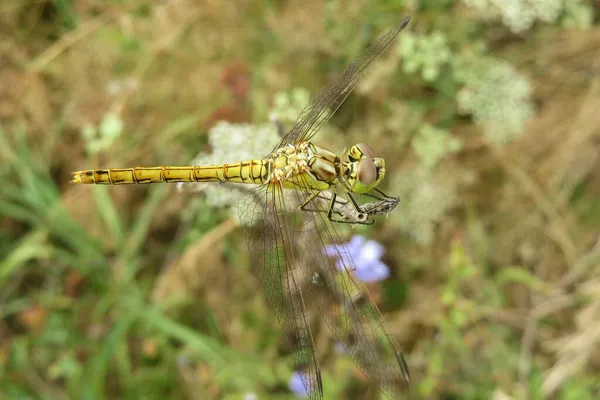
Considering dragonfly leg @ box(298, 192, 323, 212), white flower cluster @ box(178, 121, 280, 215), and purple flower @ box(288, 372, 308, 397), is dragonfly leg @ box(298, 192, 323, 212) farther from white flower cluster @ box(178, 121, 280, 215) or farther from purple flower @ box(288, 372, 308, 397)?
purple flower @ box(288, 372, 308, 397)

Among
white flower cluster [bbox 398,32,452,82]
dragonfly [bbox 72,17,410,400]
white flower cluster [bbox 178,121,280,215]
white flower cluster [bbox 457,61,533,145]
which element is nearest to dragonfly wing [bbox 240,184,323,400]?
dragonfly [bbox 72,17,410,400]

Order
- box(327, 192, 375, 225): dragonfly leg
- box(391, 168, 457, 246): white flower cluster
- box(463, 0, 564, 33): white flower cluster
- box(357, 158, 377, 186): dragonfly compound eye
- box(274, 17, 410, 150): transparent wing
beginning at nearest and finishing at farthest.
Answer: box(327, 192, 375, 225): dragonfly leg, box(357, 158, 377, 186): dragonfly compound eye, box(274, 17, 410, 150): transparent wing, box(463, 0, 564, 33): white flower cluster, box(391, 168, 457, 246): white flower cluster

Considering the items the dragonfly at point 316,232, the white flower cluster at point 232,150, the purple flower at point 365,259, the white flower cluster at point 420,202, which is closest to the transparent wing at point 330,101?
the dragonfly at point 316,232

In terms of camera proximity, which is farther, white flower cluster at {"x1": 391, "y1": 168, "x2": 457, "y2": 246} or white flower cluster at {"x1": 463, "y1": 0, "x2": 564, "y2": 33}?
white flower cluster at {"x1": 391, "y1": 168, "x2": 457, "y2": 246}

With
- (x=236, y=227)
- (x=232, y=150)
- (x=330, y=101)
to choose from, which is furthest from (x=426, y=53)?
(x=236, y=227)

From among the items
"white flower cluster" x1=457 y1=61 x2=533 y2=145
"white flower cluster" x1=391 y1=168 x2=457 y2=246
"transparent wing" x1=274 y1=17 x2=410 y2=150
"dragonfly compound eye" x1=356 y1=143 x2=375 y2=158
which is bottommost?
"dragonfly compound eye" x1=356 y1=143 x2=375 y2=158

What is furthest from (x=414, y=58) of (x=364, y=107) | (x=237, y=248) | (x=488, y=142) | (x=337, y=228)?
(x=237, y=248)

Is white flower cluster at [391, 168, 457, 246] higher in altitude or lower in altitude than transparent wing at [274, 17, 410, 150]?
higher

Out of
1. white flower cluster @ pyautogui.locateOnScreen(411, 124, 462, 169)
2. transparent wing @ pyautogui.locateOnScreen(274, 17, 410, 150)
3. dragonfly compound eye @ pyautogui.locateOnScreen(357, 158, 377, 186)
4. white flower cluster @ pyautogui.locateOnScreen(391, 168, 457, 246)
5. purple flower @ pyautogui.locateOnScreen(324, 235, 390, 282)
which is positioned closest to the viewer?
dragonfly compound eye @ pyautogui.locateOnScreen(357, 158, 377, 186)
